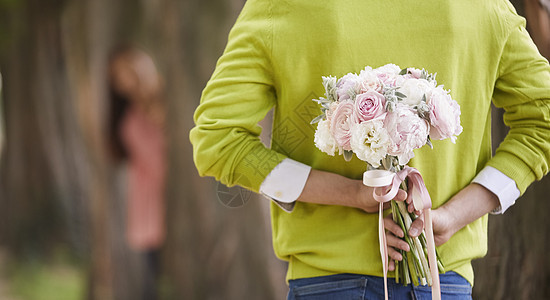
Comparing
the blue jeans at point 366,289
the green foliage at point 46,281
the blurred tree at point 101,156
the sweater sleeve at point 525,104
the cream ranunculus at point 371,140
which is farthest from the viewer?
the green foliage at point 46,281

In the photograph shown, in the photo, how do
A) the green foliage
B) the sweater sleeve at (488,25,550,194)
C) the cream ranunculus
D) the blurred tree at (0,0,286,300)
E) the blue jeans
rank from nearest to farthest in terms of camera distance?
1. the cream ranunculus
2. the blue jeans
3. the sweater sleeve at (488,25,550,194)
4. the blurred tree at (0,0,286,300)
5. the green foliage

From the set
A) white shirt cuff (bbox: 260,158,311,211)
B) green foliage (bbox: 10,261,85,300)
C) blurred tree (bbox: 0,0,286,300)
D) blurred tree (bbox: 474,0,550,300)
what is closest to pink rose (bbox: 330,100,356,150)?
white shirt cuff (bbox: 260,158,311,211)

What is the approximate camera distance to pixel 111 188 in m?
6.90

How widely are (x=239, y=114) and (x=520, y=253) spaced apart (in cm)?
163

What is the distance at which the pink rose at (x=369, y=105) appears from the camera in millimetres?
1487

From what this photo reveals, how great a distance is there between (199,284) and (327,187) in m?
4.00

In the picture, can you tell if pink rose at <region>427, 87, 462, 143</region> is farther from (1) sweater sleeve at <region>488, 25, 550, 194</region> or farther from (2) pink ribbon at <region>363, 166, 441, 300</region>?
(1) sweater sleeve at <region>488, 25, 550, 194</region>

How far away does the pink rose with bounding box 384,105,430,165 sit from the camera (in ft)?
4.89

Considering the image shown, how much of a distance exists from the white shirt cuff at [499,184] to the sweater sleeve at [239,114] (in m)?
0.54

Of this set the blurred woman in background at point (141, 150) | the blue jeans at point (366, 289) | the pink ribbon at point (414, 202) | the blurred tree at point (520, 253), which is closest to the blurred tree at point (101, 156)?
the blurred woman in background at point (141, 150)

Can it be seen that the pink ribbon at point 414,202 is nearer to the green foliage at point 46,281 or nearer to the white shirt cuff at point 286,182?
the white shirt cuff at point 286,182

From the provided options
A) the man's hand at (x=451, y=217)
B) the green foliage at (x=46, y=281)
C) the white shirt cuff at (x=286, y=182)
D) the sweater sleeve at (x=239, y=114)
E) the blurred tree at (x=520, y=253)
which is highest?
the sweater sleeve at (x=239, y=114)

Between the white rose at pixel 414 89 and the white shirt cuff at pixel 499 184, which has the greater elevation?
the white rose at pixel 414 89

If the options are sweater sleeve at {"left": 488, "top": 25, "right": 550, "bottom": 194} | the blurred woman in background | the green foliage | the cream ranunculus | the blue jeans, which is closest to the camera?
the cream ranunculus
